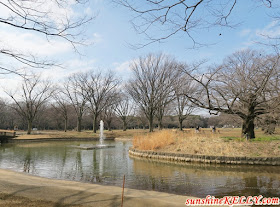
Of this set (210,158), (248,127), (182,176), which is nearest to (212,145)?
(210,158)

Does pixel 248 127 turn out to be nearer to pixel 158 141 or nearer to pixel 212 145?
pixel 212 145

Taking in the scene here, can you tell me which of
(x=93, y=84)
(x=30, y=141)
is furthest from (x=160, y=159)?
(x=93, y=84)

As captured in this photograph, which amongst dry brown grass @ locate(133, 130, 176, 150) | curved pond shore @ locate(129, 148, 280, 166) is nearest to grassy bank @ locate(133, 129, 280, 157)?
dry brown grass @ locate(133, 130, 176, 150)

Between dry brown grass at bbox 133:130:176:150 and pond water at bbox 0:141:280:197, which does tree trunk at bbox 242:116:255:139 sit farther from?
pond water at bbox 0:141:280:197

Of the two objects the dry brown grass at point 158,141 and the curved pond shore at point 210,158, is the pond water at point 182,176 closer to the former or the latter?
the curved pond shore at point 210,158

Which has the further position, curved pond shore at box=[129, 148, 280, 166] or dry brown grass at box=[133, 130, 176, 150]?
dry brown grass at box=[133, 130, 176, 150]

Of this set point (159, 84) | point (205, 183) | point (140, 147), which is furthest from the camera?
point (159, 84)

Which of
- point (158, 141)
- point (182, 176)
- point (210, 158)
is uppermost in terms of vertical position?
point (158, 141)

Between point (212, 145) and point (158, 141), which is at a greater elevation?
point (158, 141)

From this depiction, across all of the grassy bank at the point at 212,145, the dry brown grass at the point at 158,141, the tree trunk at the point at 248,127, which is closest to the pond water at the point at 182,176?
the grassy bank at the point at 212,145

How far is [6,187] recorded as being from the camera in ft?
19.7

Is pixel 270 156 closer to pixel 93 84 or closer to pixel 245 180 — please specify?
pixel 245 180

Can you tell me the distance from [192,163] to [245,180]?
4.55m

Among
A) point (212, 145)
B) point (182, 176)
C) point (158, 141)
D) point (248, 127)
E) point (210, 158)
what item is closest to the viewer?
point (182, 176)
